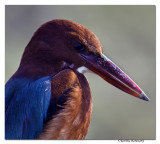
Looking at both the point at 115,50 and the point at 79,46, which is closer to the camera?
the point at 79,46

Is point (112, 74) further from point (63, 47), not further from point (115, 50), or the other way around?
point (115, 50)

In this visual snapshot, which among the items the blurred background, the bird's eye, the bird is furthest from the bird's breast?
the blurred background

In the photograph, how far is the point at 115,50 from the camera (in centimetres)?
302

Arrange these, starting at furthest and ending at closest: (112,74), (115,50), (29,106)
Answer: (115,50), (112,74), (29,106)

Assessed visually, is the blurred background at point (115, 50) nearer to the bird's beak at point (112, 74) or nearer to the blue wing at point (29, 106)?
the bird's beak at point (112, 74)

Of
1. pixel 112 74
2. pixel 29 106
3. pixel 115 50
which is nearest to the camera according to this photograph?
pixel 29 106

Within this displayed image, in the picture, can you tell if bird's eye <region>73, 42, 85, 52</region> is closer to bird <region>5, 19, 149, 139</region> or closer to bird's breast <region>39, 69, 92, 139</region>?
bird <region>5, 19, 149, 139</region>

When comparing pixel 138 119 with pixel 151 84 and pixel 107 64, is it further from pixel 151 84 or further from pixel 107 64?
pixel 107 64

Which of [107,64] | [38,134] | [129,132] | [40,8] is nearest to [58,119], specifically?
[38,134]

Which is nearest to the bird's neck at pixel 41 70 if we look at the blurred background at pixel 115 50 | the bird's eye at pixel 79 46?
the bird's eye at pixel 79 46

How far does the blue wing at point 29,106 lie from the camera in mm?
2234

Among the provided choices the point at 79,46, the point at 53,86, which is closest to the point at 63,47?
the point at 79,46

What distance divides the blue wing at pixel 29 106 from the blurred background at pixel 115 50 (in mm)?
553

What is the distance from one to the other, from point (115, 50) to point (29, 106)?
1041 mm
